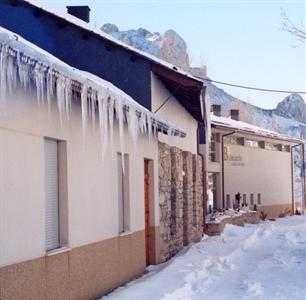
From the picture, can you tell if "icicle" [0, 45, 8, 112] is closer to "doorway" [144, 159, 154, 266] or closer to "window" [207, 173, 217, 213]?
"doorway" [144, 159, 154, 266]

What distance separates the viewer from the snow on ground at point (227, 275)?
9.57 meters

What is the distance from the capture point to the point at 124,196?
1163 centimetres

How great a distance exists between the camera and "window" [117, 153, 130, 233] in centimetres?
1137

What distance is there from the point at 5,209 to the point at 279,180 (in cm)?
3215

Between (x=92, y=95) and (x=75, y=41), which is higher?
(x=75, y=41)

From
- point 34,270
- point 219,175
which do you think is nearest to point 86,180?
point 34,270

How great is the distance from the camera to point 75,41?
1448 centimetres

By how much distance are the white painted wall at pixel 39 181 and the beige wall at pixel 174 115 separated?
385 centimetres

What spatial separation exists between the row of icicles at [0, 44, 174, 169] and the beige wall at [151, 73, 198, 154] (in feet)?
10.8

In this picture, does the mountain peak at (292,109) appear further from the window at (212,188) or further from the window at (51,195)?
the window at (51,195)

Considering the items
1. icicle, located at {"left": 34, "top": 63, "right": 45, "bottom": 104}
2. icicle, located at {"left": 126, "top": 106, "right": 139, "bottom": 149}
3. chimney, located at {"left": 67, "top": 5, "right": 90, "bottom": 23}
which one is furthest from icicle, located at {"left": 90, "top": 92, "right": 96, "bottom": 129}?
chimney, located at {"left": 67, "top": 5, "right": 90, "bottom": 23}

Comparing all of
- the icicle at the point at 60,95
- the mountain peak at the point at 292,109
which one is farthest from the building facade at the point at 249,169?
the mountain peak at the point at 292,109

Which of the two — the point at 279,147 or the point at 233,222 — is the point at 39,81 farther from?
the point at 279,147

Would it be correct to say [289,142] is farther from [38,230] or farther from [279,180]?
[38,230]
